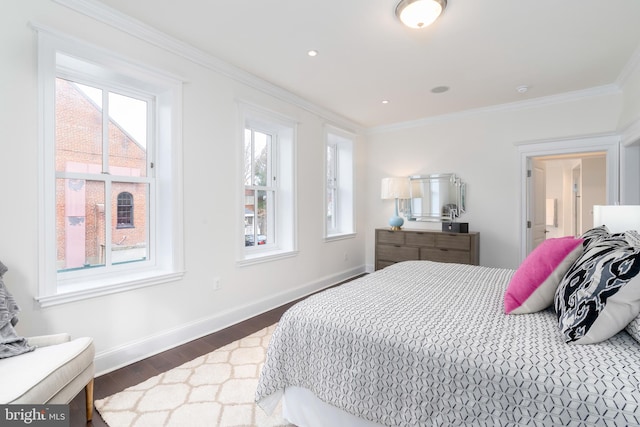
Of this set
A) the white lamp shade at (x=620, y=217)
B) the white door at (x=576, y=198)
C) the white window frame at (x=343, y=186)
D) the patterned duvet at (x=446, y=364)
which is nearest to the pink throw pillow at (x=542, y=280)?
the patterned duvet at (x=446, y=364)

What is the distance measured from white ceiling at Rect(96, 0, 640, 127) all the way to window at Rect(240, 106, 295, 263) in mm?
576

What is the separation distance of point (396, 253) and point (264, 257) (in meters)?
2.12

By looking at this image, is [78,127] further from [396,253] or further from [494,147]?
[494,147]

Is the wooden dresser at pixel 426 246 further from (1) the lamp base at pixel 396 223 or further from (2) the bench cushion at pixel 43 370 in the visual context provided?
(2) the bench cushion at pixel 43 370

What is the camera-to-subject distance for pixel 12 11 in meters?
1.82

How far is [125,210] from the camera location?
2.52m

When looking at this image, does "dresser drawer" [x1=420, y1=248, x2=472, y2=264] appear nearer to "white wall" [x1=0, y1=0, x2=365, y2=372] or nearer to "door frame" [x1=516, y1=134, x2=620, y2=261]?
"door frame" [x1=516, y1=134, x2=620, y2=261]

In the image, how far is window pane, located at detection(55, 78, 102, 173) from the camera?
2.19 meters

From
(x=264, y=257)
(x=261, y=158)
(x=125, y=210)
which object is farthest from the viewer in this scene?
(x=261, y=158)

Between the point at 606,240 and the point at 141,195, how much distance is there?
10.3ft

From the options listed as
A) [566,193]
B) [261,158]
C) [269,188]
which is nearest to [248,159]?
[261,158]

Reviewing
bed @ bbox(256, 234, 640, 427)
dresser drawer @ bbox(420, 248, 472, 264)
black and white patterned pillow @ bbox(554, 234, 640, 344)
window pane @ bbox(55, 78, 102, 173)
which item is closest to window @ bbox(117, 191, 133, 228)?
window pane @ bbox(55, 78, 102, 173)

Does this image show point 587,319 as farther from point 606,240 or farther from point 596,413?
point 606,240

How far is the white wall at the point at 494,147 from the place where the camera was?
369 cm
